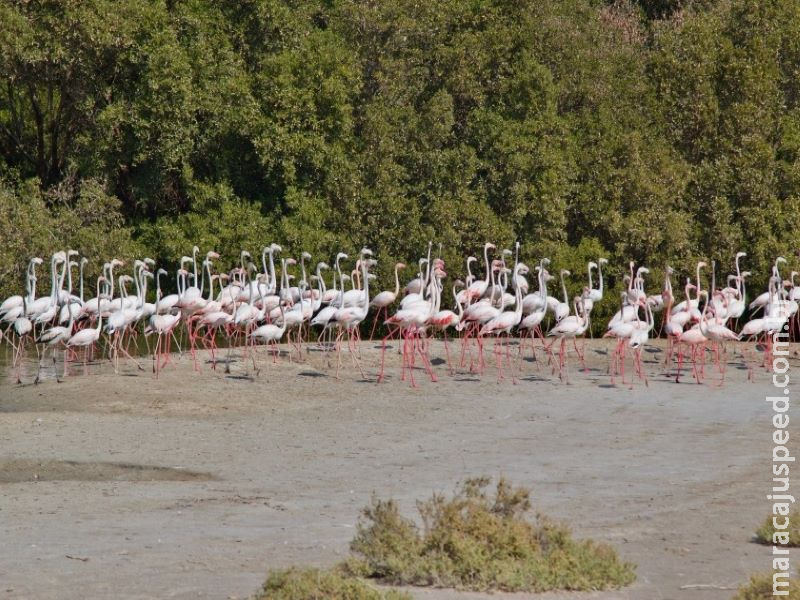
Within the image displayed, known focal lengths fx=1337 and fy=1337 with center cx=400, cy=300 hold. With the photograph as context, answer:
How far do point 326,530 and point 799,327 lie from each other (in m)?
19.3

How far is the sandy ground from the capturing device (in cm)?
941

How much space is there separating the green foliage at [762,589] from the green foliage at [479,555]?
959 mm

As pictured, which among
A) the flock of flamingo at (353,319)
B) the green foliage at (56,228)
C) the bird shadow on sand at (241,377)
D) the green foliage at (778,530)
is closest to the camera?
the green foliage at (778,530)

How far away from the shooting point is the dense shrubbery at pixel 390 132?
28547mm

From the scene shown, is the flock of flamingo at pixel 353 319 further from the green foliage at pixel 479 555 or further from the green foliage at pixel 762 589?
the green foliage at pixel 762 589

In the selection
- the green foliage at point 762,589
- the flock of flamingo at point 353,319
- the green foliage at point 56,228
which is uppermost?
the green foliage at point 56,228

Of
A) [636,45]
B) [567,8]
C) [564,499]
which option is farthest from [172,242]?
[564,499]

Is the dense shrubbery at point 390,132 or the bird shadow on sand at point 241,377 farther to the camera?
the dense shrubbery at point 390,132

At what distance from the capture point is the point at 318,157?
95.0 ft

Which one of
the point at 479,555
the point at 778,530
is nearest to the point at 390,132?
the point at 778,530

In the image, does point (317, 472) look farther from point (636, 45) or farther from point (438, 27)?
point (636, 45)

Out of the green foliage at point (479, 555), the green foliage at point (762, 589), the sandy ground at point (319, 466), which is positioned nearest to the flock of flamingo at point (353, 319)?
the sandy ground at point (319, 466)

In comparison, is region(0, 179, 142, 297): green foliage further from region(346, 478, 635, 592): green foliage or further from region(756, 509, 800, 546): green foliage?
region(756, 509, 800, 546): green foliage

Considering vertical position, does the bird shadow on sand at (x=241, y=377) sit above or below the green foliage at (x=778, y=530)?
above
